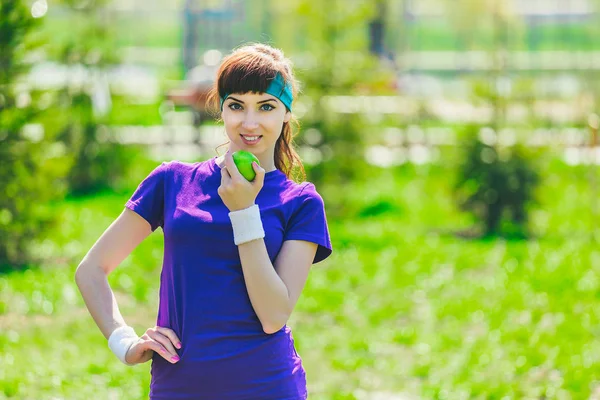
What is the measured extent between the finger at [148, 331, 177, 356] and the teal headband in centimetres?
60

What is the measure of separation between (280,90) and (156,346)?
0.70m

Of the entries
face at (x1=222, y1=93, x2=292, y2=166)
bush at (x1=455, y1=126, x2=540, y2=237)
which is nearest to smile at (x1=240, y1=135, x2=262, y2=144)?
face at (x1=222, y1=93, x2=292, y2=166)

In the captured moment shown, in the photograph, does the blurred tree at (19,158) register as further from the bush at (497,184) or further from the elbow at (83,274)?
the elbow at (83,274)

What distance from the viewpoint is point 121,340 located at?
258 cm

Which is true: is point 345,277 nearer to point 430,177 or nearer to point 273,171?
point 430,177

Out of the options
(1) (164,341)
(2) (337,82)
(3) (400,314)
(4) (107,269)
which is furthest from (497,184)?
(1) (164,341)

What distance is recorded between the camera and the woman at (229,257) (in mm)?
2447

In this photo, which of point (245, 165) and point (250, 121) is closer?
point (245, 165)

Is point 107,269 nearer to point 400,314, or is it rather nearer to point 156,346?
point 156,346

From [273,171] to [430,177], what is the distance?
28.5ft

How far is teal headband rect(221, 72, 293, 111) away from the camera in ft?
8.55

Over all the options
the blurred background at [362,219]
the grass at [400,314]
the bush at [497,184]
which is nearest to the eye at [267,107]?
the blurred background at [362,219]

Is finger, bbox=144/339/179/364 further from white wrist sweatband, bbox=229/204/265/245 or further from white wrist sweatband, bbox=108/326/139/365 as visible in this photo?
white wrist sweatband, bbox=229/204/265/245

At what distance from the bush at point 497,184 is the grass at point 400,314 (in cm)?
26
